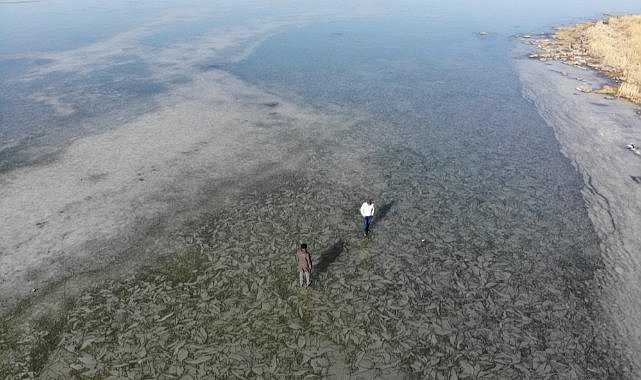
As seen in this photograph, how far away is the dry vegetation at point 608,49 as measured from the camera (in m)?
40.6

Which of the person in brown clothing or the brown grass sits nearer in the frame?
the person in brown clothing

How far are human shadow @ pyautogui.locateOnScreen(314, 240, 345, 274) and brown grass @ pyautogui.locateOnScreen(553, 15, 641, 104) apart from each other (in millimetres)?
33426

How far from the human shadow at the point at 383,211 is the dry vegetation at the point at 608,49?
95.9 feet

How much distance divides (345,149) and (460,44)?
40.4m

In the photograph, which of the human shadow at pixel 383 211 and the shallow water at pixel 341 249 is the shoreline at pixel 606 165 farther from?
the human shadow at pixel 383 211

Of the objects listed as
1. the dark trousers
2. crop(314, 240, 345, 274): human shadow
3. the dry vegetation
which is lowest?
crop(314, 240, 345, 274): human shadow

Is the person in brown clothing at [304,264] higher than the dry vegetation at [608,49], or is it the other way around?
the dry vegetation at [608,49]

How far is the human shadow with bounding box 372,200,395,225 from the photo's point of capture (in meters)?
20.1

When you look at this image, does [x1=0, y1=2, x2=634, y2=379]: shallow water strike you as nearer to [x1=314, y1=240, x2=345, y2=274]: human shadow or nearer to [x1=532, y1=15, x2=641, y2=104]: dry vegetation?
[x1=314, y1=240, x2=345, y2=274]: human shadow

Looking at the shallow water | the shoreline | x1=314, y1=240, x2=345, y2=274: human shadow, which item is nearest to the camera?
the shallow water

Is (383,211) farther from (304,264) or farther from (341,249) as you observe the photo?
(304,264)

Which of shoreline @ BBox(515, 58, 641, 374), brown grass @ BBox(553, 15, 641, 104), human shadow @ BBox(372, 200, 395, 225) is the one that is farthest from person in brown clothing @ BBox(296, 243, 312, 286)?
brown grass @ BBox(553, 15, 641, 104)

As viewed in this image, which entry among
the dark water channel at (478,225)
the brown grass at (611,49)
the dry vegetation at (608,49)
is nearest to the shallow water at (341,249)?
the dark water channel at (478,225)

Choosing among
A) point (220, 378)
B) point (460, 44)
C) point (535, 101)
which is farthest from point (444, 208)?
point (460, 44)
